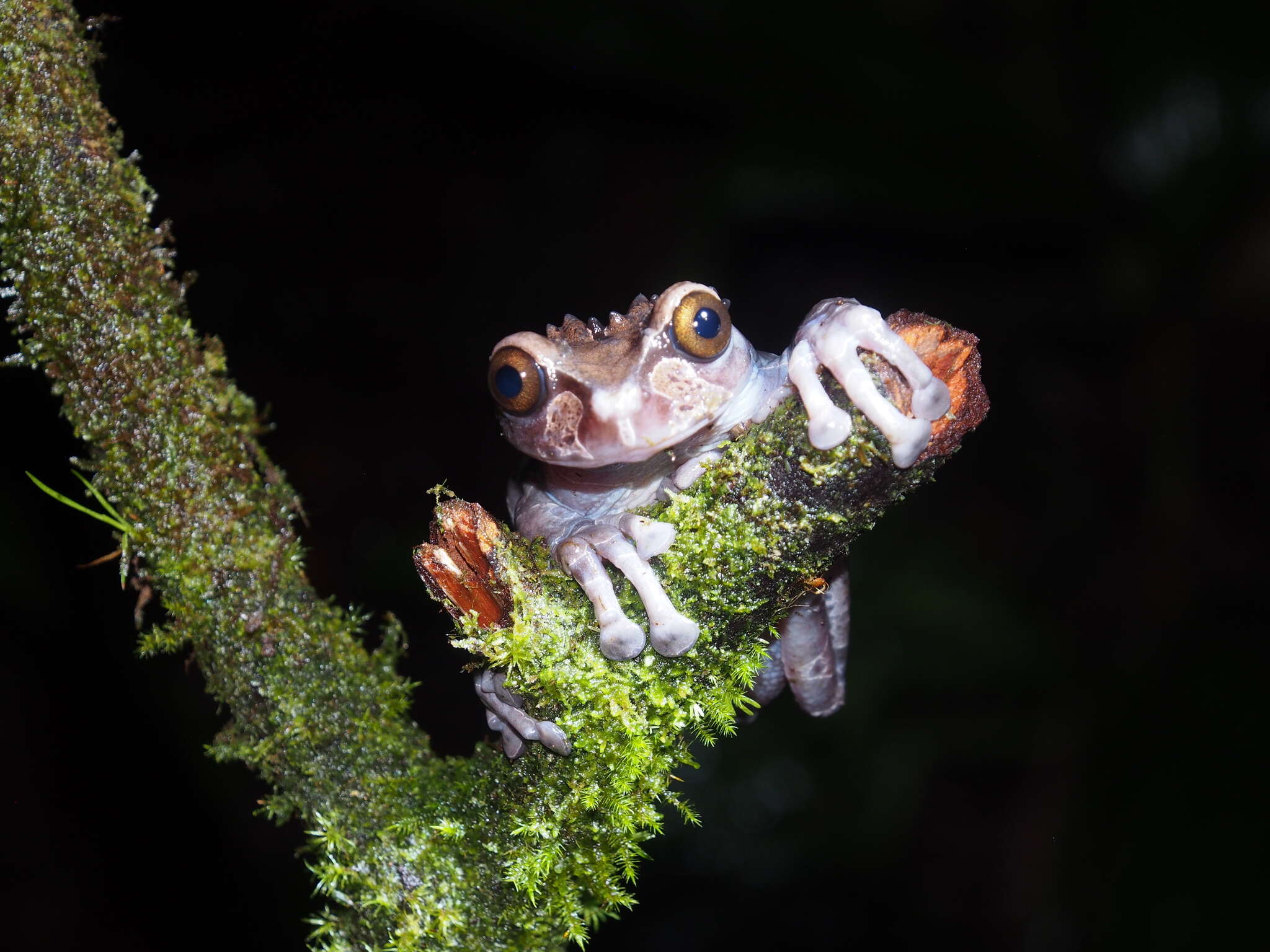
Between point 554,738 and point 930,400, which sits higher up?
point 930,400

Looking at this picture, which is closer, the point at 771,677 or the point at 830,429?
the point at 830,429

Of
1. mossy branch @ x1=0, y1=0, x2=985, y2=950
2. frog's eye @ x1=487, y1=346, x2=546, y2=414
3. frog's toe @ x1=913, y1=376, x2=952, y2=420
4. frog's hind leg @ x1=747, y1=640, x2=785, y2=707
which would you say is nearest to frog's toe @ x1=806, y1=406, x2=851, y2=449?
frog's toe @ x1=913, y1=376, x2=952, y2=420

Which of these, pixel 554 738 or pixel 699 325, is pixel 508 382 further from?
pixel 554 738

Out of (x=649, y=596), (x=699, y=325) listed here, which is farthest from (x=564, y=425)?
(x=649, y=596)

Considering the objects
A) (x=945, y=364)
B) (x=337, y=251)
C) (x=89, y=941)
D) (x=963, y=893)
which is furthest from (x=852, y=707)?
(x=337, y=251)

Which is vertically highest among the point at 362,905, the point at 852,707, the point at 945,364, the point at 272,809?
the point at 945,364

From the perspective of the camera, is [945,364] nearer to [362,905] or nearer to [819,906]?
[362,905]
